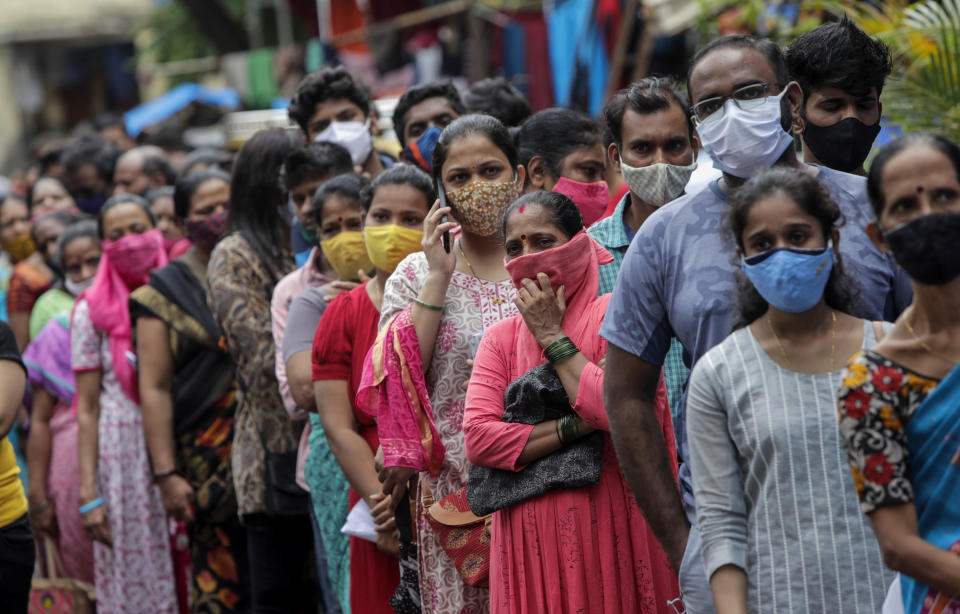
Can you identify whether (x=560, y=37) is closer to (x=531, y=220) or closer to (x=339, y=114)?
(x=339, y=114)

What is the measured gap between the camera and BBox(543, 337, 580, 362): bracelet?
356cm

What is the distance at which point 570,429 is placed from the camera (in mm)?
3588

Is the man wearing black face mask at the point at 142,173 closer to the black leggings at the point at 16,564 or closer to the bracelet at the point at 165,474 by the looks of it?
the bracelet at the point at 165,474

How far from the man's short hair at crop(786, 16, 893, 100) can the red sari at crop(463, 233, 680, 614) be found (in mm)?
1002

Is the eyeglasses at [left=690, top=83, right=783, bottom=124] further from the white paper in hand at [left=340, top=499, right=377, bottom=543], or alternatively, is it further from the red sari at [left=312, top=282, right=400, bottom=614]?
the white paper in hand at [left=340, top=499, right=377, bottom=543]

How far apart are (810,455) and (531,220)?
4.34 ft

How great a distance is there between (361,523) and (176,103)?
14994mm

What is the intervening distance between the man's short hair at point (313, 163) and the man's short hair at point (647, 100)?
156cm

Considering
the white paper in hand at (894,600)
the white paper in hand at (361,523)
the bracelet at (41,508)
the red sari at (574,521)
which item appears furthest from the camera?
the bracelet at (41,508)

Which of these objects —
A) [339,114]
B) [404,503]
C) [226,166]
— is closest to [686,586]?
[404,503]

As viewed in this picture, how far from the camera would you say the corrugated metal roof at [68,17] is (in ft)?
99.2

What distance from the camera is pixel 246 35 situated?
71.5 ft

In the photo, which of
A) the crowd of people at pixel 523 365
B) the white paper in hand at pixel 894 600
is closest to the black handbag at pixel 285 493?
the crowd of people at pixel 523 365

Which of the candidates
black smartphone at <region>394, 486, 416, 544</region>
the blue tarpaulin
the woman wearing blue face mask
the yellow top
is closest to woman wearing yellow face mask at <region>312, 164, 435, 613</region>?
black smartphone at <region>394, 486, 416, 544</region>
